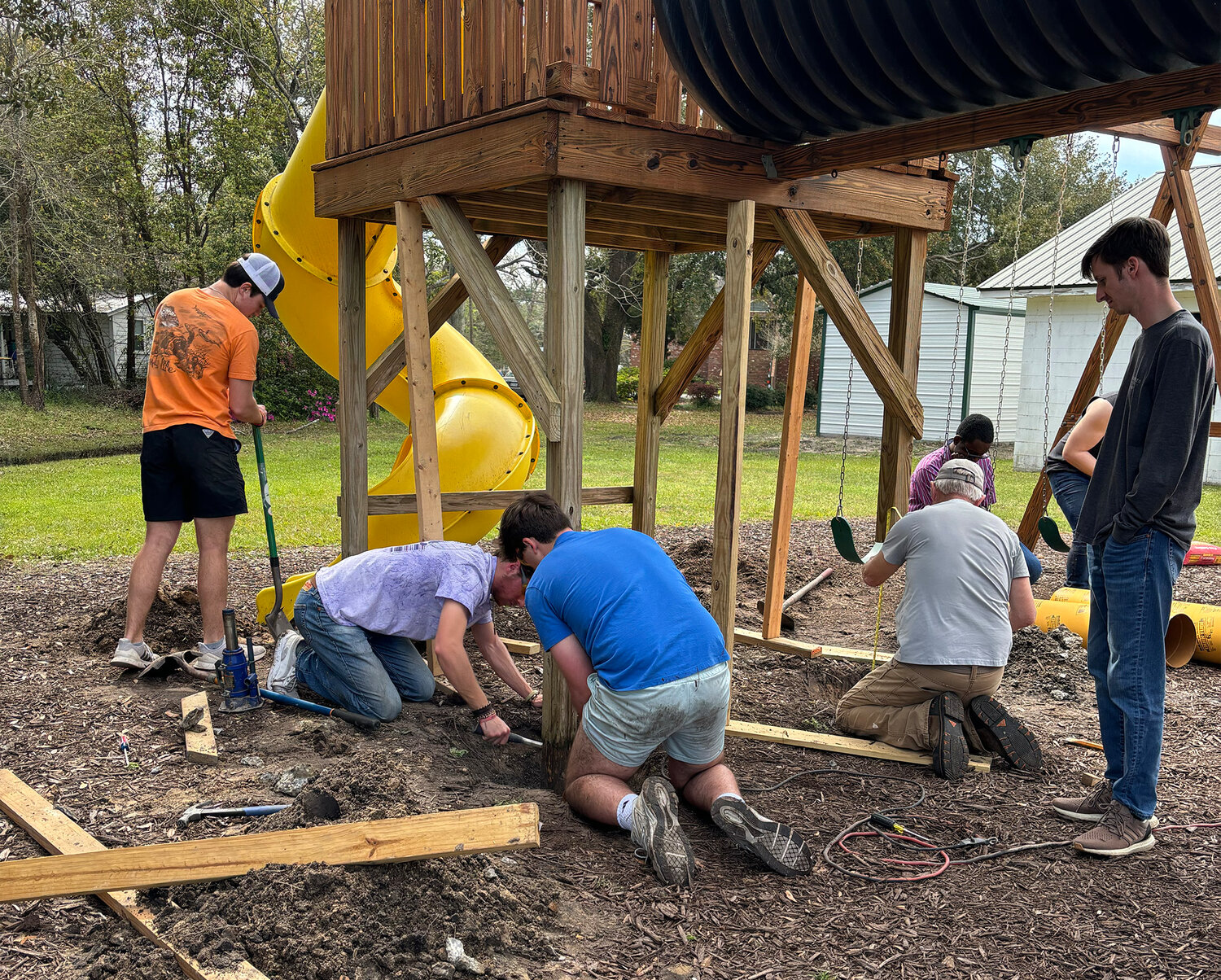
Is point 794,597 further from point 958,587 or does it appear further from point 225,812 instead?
point 225,812

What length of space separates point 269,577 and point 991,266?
31.4 metres

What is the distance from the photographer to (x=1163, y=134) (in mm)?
5848

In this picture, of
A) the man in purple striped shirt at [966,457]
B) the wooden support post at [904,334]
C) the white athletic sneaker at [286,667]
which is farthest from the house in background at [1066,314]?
the white athletic sneaker at [286,667]

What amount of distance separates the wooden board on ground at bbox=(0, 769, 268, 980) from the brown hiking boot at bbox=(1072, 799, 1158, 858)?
2794 mm

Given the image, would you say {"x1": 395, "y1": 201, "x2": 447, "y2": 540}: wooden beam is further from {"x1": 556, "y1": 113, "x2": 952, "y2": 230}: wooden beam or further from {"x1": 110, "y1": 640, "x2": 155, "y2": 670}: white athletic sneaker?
{"x1": 110, "y1": 640, "x2": 155, "y2": 670}: white athletic sneaker

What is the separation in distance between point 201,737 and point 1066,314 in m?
15.9

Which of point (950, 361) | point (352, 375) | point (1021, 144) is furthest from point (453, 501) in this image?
point (950, 361)

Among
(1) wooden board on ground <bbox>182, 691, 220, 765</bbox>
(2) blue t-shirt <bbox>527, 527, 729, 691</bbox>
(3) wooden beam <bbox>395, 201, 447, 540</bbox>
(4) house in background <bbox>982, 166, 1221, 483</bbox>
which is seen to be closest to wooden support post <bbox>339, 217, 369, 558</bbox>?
(3) wooden beam <bbox>395, 201, 447, 540</bbox>

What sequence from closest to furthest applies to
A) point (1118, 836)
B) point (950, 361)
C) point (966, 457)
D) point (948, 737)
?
point (1118, 836) < point (948, 737) < point (966, 457) < point (950, 361)

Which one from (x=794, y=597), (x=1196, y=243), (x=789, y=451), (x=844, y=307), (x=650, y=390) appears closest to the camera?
(x=844, y=307)

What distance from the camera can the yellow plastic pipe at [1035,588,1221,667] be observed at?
5.54 meters

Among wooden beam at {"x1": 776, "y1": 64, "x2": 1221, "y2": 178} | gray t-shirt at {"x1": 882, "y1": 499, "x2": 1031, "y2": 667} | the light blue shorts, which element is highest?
wooden beam at {"x1": 776, "y1": 64, "x2": 1221, "y2": 178}

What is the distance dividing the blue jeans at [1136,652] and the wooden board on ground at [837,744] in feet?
2.81

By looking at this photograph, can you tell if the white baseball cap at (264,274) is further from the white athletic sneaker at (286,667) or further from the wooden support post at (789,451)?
the wooden support post at (789,451)
